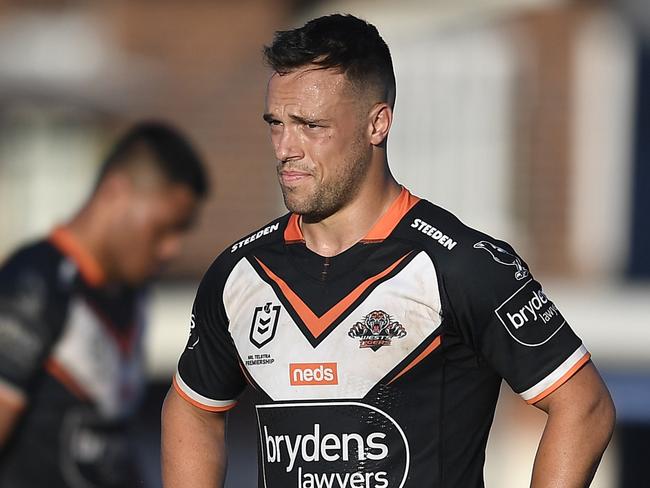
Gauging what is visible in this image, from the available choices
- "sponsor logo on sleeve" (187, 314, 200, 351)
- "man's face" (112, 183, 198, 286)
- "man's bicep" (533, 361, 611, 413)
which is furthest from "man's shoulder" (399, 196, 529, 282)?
"man's face" (112, 183, 198, 286)

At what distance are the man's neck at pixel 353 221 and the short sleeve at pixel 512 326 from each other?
30 cm

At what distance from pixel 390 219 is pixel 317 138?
0.29m

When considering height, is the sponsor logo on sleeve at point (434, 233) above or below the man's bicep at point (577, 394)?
above

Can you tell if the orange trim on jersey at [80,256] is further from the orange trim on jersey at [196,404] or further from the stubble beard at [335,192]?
the stubble beard at [335,192]

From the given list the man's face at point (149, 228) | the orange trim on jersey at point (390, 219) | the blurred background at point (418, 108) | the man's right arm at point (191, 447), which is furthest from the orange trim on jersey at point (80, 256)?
the blurred background at point (418, 108)

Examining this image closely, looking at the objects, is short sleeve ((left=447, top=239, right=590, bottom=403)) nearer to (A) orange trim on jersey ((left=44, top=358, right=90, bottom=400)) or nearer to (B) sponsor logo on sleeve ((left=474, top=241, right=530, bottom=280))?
(B) sponsor logo on sleeve ((left=474, top=241, right=530, bottom=280))

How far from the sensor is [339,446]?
3.56m

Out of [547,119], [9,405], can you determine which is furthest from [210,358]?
[547,119]

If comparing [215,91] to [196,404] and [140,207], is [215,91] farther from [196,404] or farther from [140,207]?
[196,404]

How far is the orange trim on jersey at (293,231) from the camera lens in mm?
3766

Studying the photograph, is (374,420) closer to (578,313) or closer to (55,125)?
(578,313)

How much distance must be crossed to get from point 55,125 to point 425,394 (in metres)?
8.60

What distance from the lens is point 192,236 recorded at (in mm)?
11125

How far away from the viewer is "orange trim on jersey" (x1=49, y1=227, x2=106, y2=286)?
5.37 metres
